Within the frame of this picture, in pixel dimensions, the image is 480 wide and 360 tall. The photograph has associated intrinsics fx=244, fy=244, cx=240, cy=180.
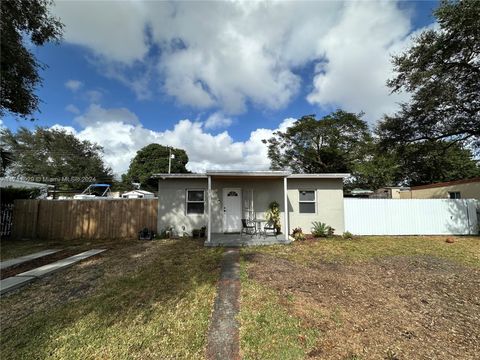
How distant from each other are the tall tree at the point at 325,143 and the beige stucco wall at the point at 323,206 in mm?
15148

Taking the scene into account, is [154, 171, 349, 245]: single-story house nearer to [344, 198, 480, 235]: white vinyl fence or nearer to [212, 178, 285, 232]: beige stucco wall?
[212, 178, 285, 232]: beige stucco wall

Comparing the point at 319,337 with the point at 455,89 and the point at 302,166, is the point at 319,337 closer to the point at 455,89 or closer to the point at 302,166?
the point at 455,89

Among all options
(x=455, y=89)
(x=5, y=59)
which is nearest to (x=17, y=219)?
(x=5, y=59)

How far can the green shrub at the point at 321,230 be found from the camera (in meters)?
11.0

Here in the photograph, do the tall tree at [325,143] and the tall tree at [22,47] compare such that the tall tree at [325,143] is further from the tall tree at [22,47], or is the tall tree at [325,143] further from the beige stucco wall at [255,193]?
the tall tree at [22,47]

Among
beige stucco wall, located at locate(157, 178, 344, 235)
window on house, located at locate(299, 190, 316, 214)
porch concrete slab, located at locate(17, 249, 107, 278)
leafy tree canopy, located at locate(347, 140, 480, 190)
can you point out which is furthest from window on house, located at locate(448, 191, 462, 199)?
porch concrete slab, located at locate(17, 249, 107, 278)

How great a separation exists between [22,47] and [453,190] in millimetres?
21558

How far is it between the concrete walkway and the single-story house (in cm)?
564

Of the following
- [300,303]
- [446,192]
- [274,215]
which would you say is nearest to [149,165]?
[274,215]

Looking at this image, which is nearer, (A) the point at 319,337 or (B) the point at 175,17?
(A) the point at 319,337

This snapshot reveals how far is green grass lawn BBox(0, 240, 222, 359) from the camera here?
2.97 m

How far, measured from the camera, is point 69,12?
24.2 ft

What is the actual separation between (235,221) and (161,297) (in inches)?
282

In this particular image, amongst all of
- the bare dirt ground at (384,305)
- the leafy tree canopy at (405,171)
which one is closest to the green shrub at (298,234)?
the bare dirt ground at (384,305)
